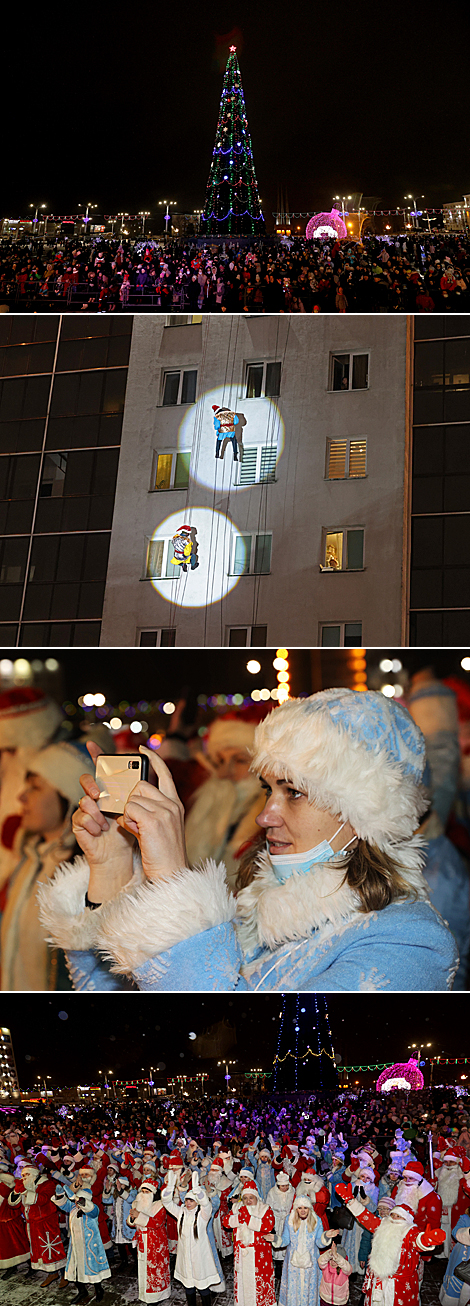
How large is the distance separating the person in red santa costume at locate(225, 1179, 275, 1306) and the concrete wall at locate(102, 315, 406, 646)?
4373 mm

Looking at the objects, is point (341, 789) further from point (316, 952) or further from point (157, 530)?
point (157, 530)

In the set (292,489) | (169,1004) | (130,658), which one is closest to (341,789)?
(130,658)

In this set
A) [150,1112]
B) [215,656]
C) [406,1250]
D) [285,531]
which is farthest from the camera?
[150,1112]

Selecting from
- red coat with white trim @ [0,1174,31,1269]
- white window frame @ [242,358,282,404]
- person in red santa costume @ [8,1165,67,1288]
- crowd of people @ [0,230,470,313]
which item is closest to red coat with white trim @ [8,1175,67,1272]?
person in red santa costume @ [8,1165,67,1288]

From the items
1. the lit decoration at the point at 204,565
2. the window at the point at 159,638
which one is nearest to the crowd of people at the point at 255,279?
the lit decoration at the point at 204,565

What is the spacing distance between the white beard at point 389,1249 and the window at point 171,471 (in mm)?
6243

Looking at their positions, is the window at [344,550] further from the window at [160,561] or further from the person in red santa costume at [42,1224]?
the person in red santa costume at [42,1224]

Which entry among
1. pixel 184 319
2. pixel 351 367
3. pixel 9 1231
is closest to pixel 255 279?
pixel 184 319

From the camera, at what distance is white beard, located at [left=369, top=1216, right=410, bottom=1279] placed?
5324 millimetres

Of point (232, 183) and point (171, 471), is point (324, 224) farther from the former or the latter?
point (171, 471)

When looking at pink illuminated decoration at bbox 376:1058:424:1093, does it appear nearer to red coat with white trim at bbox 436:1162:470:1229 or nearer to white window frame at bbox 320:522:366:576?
red coat with white trim at bbox 436:1162:470:1229

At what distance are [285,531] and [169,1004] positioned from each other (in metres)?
9.62

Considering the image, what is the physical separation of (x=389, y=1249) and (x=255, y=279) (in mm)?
8812

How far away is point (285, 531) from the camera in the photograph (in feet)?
28.1
